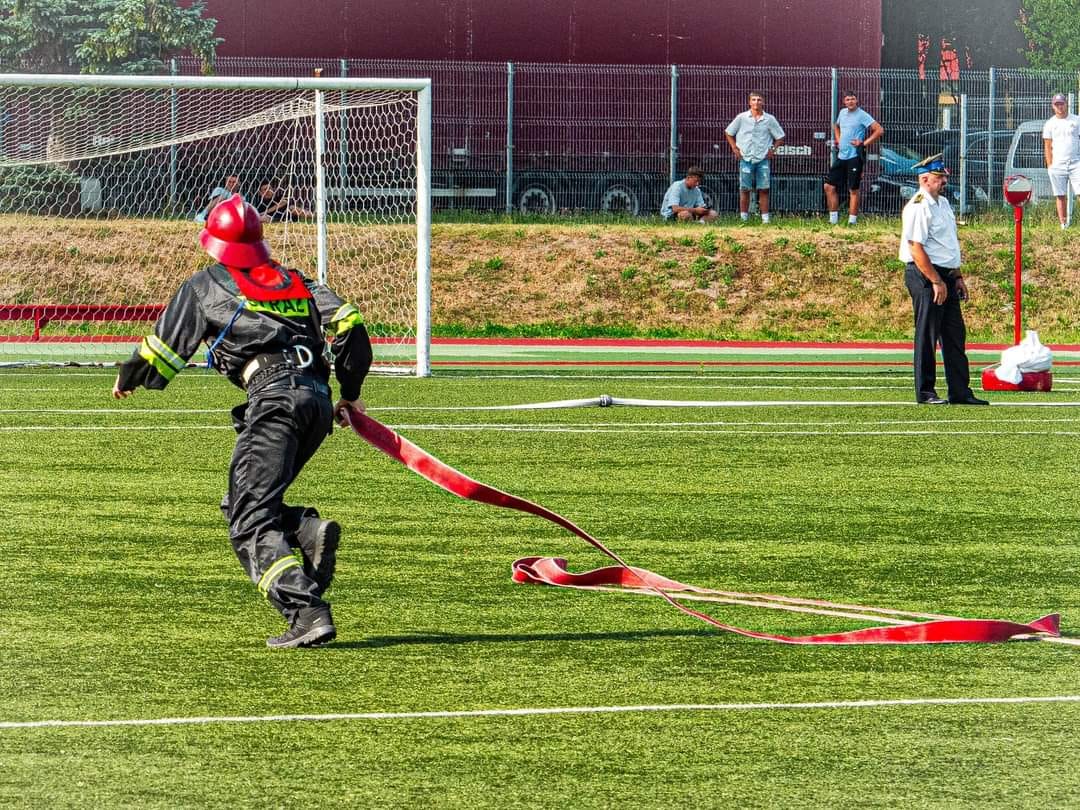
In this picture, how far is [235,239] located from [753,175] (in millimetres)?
23953

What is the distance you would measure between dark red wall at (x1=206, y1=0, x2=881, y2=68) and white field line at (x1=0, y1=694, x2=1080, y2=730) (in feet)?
83.1

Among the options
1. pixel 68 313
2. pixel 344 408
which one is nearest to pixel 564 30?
pixel 68 313

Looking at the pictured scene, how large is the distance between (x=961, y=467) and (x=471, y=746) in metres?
7.48

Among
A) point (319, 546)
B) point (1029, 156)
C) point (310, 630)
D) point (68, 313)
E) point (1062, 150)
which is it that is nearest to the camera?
point (310, 630)

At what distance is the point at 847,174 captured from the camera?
30.4 metres

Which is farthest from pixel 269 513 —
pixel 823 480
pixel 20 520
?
pixel 823 480

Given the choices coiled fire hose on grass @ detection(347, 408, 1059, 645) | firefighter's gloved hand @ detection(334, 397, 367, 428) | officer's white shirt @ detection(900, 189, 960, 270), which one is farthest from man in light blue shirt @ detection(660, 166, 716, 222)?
firefighter's gloved hand @ detection(334, 397, 367, 428)

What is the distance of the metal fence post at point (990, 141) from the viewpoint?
31.8m

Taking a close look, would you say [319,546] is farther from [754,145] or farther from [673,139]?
[673,139]

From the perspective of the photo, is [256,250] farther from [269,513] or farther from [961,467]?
[961,467]

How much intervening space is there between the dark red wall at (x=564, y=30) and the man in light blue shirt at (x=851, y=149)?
6.34 ft

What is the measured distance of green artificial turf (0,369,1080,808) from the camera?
5.30 meters

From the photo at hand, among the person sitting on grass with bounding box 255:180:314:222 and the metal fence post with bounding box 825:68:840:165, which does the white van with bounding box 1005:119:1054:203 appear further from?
the person sitting on grass with bounding box 255:180:314:222

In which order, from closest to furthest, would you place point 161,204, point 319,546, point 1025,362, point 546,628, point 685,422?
1. point 319,546
2. point 546,628
3. point 685,422
4. point 1025,362
5. point 161,204
